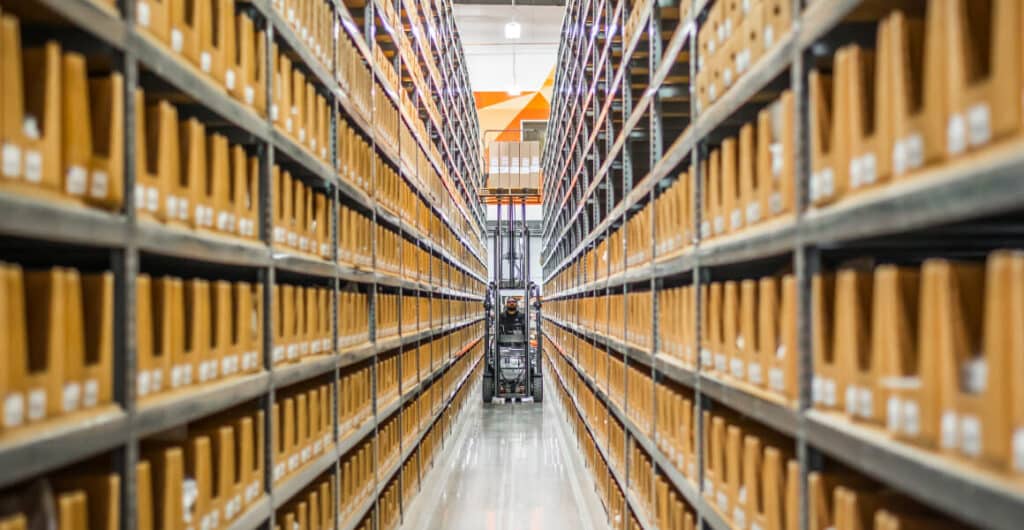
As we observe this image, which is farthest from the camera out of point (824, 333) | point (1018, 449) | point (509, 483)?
point (509, 483)

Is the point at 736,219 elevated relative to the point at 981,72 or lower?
lower

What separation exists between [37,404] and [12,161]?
44cm

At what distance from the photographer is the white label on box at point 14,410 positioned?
4.53 feet

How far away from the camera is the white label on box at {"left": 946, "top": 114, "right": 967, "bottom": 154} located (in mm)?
1256

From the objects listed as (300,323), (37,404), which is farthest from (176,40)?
(300,323)

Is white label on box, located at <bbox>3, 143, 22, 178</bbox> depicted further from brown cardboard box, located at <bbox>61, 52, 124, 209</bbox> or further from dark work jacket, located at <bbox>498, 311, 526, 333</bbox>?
dark work jacket, located at <bbox>498, 311, 526, 333</bbox>

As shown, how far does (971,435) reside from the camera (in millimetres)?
1226

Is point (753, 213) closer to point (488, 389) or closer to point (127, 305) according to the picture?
point (127, 305)

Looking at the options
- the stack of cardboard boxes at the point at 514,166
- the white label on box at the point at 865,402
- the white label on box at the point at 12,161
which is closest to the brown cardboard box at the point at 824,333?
the white label on box at the point at 865,402

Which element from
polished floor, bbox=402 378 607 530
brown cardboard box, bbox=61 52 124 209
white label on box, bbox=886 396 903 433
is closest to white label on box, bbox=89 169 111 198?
brown cardboard box, bbox=61 52 124 209

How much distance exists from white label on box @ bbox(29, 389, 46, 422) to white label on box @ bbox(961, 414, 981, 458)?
157 centimetres

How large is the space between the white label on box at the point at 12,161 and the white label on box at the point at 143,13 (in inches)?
20.2

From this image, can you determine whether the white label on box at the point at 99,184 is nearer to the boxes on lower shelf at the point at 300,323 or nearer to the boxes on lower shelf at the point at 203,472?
the boxes on lower shelf at the point at 203,472

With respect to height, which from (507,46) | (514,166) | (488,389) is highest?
(507,46)
